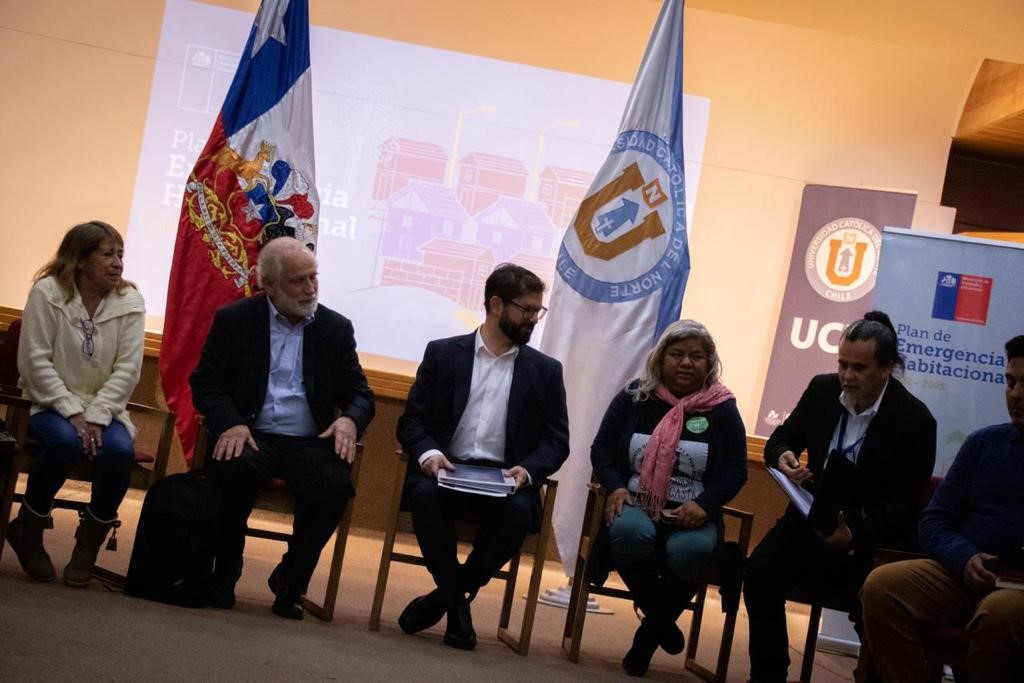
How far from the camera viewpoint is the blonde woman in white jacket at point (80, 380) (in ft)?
11.7

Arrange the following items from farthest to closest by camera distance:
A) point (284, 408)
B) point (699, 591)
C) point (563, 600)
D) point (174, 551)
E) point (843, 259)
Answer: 1. point (843, 259)
2. point (563, 600)
3. point (699, 591)
4. point (284, 408)
5. point (174, 551)

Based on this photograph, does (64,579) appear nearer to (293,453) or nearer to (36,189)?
(293,453)

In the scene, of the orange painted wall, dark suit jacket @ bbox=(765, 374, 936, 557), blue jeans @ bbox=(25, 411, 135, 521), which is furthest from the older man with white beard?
the orange painted wall

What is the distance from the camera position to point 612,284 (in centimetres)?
488

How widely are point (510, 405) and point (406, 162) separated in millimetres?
2547

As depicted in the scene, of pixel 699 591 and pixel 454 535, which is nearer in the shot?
pixel 454 535

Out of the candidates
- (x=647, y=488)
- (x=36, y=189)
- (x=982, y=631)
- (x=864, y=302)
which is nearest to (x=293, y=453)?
(x=647, y=488)

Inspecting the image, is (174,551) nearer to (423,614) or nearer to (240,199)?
(423,614)

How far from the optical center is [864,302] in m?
6.32

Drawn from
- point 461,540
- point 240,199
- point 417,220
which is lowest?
point 461,540

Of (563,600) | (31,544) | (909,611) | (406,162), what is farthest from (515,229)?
(909,611)

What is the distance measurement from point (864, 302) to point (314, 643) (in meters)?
4.05

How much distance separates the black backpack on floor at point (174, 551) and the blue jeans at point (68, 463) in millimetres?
170

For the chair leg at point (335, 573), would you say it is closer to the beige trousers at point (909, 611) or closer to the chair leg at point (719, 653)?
the chair leg at point (719, 653)
